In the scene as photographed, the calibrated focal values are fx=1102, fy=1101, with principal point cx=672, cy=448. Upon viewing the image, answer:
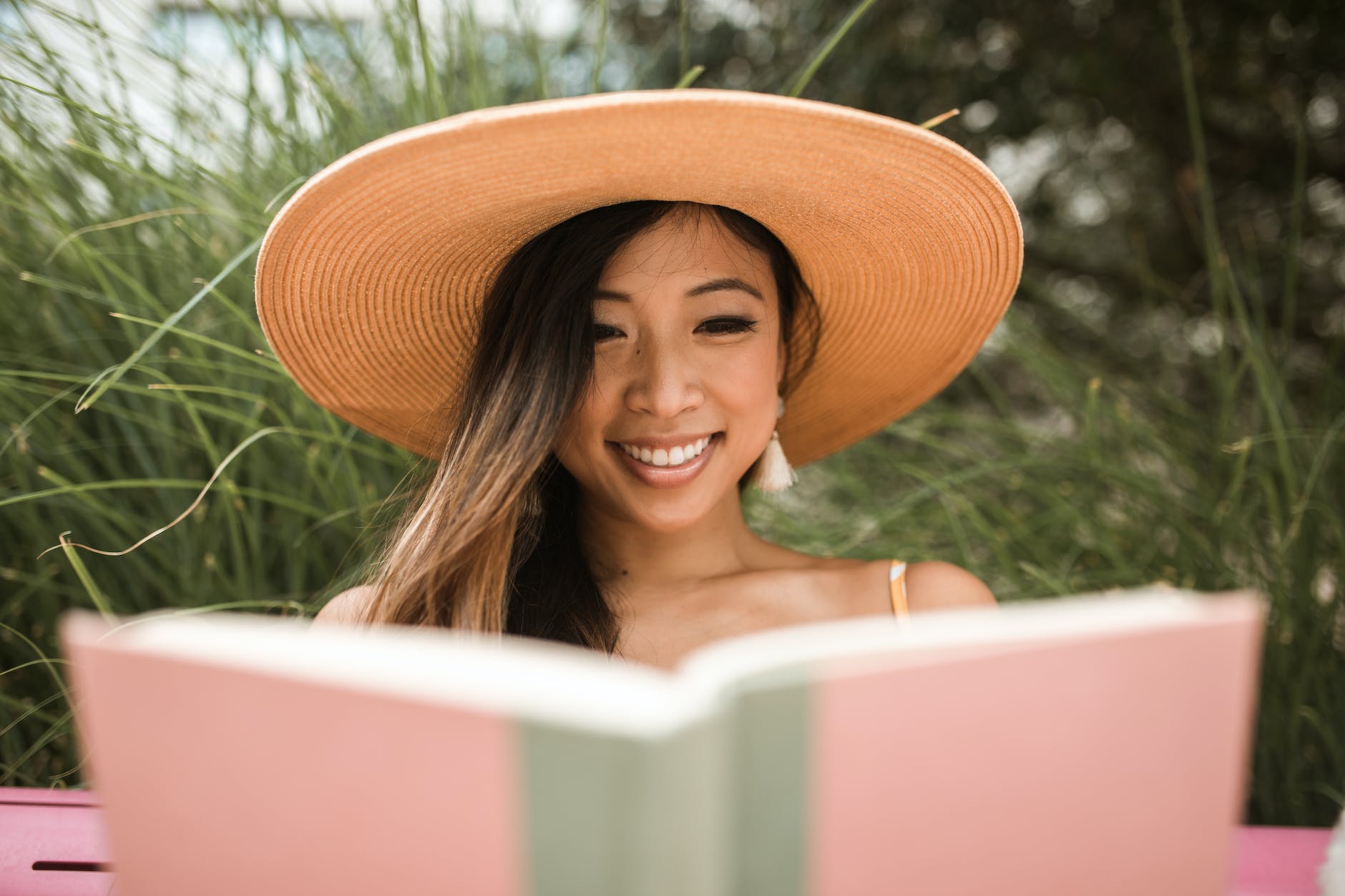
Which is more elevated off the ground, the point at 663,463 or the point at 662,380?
the point at 662,380

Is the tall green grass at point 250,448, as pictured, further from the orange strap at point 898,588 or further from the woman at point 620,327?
the orange strap at point 898,588

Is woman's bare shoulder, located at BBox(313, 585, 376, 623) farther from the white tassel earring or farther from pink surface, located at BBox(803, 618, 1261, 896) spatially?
pink surface, located at BBox(803, 618, 1261, 896)

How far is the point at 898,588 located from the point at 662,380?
1.63ft

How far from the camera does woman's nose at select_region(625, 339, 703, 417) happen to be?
1.49 meters

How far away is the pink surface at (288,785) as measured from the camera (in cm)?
67

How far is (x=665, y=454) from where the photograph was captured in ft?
5.17

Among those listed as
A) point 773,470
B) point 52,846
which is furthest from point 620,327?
point 52,846

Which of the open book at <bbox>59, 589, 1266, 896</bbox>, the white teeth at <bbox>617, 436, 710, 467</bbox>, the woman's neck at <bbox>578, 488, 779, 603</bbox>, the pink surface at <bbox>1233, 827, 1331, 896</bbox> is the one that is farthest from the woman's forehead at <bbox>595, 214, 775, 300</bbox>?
the pink surface at <bbox>1233, 827, 1331, 896</bbox>

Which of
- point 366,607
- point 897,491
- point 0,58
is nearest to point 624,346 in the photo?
point 366,607

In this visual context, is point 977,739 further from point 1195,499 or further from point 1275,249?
point 1275,249

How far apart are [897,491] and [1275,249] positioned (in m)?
1.39

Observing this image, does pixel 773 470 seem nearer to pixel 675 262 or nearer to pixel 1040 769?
pixel 675 262

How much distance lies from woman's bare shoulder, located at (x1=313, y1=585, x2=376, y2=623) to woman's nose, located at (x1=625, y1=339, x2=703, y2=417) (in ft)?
1.52

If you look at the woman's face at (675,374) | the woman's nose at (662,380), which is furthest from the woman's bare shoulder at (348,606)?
the woman's nose at (662,380)
